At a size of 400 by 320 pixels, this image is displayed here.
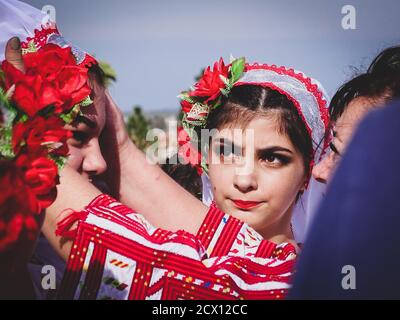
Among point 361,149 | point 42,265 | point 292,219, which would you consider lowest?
point 292,219

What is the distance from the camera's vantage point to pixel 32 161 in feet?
4.09

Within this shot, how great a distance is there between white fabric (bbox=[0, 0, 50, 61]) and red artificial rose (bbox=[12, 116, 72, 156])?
0.73m

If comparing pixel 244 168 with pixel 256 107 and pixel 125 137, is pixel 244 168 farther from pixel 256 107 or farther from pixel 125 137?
pixel 125 137

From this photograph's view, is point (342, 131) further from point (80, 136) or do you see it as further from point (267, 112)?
point (80, 136)

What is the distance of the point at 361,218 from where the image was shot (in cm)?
85

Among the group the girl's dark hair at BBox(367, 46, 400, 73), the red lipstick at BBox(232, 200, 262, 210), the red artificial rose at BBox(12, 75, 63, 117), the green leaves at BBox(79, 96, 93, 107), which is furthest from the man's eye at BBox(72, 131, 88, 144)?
the girl's dark hair at BBox(367, 46, 400, 73)

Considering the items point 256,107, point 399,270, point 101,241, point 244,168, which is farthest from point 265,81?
point 399,270

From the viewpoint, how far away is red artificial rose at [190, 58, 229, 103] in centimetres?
265

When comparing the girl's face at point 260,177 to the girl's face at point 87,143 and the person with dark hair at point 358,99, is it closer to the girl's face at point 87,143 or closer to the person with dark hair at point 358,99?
the person with dark hair at point 358,99

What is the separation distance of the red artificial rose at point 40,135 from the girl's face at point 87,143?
91cm

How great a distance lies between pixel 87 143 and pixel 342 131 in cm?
112

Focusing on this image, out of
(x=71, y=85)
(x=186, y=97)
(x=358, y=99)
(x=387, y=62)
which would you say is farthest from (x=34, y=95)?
(x=387, y=62)

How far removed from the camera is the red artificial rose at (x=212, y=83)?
2648mm
